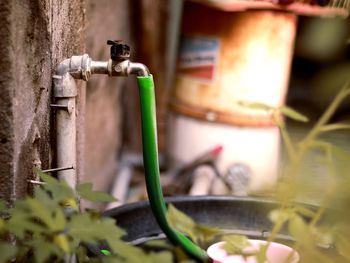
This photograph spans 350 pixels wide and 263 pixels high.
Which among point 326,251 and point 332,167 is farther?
point 326,251

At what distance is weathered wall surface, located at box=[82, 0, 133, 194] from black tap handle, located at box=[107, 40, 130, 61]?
0.57 metres

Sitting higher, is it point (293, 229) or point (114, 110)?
point (293, 229)

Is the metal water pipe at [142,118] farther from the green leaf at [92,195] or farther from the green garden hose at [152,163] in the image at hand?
the green leaf at [92,195]

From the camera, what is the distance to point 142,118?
119cm

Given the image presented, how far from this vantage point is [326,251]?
134cm

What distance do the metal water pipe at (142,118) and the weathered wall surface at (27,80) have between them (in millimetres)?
27

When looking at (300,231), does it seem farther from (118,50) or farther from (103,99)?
(103,99)

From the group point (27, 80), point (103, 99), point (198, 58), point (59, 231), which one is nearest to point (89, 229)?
point (59, 231)

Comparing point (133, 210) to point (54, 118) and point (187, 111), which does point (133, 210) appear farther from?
Result: point (187, 111)

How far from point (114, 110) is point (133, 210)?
1317mm

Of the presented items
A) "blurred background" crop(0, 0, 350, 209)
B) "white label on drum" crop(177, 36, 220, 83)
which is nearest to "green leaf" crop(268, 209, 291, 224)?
"blurred background" crop(0, 0, 350, 209)

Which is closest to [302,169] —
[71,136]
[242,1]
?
[71,136]

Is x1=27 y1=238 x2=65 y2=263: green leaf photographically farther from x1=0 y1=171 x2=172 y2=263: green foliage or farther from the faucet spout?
the faucet spout

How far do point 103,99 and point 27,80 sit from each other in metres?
1.31
